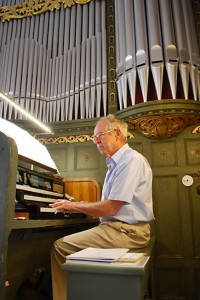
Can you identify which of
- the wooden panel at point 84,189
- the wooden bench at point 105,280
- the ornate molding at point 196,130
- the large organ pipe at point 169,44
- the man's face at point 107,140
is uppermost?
the large organ pipe at point 169,44

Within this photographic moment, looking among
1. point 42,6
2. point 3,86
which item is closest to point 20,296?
point 3,86

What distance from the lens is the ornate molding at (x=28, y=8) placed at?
5445mm

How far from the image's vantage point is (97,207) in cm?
200

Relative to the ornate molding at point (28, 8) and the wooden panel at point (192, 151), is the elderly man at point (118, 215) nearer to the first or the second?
the wooden panel at point (192, 151)

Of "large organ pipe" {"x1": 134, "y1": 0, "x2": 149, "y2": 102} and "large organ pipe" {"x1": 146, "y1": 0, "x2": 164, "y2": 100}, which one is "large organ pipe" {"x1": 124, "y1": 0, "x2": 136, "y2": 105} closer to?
"large organ pipe" {"x1": 134, "y1": 0, "x2": 149, "y2": 102}

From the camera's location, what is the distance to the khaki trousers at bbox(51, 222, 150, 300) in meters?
1.87

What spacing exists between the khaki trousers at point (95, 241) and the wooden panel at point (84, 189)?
189cm

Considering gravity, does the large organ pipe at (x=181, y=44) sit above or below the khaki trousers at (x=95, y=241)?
above

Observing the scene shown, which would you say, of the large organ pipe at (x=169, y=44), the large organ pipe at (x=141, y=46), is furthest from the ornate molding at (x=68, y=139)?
the large organ pipe at (x=169, y=44)

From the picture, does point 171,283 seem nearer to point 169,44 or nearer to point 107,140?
point 107,140

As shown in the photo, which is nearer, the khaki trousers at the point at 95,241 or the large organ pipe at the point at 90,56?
the khaki trousers at the point at 95,241

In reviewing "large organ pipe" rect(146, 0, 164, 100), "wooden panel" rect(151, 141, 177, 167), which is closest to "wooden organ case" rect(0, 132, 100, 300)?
"wooden panel" rect(151, 141, 177, 167)

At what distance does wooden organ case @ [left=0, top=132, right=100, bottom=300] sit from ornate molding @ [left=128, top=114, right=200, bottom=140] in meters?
1.49

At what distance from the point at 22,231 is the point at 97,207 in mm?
606
